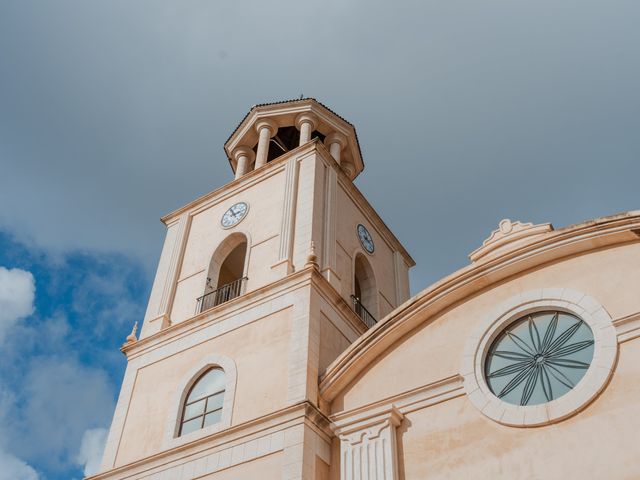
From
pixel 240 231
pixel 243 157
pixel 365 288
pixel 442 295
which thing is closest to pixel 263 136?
pixel 243 157

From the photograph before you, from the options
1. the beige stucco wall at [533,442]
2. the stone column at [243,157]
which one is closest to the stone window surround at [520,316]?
the beige stucco wall at [533,442]

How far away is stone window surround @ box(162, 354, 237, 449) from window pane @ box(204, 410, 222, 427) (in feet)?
0.71

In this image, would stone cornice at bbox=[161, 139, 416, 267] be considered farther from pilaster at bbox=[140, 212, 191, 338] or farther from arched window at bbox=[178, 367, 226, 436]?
arched window at bbox=[178, 367, 226, 436]

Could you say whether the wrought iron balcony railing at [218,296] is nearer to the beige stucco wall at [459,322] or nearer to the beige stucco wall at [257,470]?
the beige stucco wall at [459,322]

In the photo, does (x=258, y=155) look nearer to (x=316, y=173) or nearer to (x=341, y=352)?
(x=316, y=173)

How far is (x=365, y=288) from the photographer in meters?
20.0

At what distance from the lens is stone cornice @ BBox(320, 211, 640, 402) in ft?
45.6

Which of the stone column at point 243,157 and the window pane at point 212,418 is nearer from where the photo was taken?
the window pane at point 212,418

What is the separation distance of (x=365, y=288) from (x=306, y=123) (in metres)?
5.98

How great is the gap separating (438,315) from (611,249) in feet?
10.9

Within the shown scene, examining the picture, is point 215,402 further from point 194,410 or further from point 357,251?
point 357,251

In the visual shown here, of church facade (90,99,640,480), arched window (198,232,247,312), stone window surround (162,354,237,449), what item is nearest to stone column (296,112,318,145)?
church facade (90,99,640,480)

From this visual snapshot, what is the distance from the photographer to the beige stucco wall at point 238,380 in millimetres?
14711

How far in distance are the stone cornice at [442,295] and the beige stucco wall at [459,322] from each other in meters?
0.13
